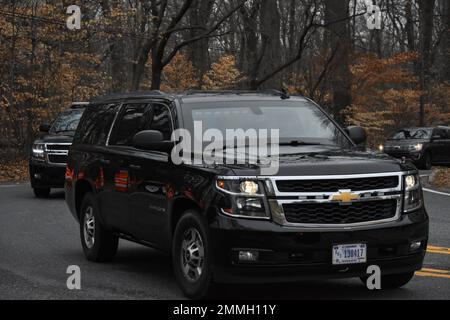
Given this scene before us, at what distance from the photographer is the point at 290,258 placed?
22.4 feet

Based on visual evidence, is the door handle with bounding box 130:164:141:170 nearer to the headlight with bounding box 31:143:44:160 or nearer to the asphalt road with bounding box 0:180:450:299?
the asphalt road with bounding box 0:180:450:299

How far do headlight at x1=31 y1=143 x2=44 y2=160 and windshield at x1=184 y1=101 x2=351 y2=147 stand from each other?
34.1ft

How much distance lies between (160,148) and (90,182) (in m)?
2.24

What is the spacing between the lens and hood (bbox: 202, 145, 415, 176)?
6.95m

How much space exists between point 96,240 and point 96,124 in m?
1.46

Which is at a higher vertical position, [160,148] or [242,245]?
[160,148]

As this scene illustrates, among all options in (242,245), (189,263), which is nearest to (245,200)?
(242,245)

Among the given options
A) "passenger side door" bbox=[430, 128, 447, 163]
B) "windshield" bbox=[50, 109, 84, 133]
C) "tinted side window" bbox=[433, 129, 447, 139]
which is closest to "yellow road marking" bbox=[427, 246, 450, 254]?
"windshield" bbox=[50, 109, 84, 133]

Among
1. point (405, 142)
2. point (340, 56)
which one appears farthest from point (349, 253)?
point (340, 56)

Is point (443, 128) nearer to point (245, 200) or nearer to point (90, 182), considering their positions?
point (90, 182)

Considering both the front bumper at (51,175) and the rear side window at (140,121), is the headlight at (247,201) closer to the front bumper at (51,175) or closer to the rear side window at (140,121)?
the rear side window at (140,121)

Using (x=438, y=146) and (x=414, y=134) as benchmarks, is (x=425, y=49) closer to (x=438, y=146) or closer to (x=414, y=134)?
(x=414, y=134)

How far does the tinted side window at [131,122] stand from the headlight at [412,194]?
280cm

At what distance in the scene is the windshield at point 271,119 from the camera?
8.25m
